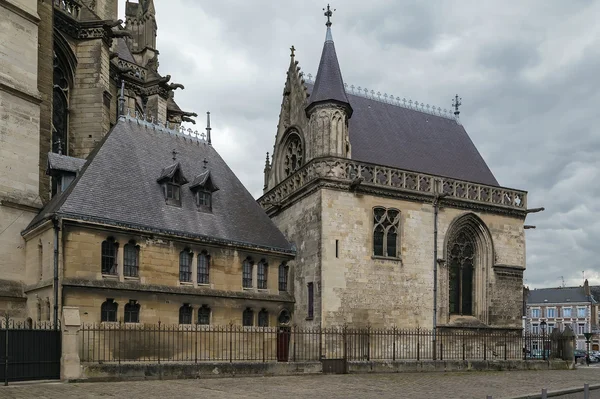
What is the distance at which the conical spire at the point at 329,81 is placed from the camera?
2739cm

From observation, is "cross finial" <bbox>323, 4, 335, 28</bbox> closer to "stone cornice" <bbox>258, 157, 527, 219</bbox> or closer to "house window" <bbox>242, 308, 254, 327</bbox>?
"stone cornice" <bbox>258, 157, 527, 219</bbox>

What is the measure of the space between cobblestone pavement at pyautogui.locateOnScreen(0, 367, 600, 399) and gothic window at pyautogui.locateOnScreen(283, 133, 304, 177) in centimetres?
1201

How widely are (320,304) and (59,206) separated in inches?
412

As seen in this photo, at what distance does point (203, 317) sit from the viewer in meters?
23.3

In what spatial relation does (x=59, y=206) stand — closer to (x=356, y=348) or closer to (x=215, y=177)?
(x=215, y=177)

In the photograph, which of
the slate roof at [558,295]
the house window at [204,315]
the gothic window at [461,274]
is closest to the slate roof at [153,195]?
the house window at [204,315]

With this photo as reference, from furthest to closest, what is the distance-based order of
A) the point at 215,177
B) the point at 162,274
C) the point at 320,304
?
the point at 215,177
the point at 320,304
the point at 162,274

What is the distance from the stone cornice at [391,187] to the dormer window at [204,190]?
13.9ft

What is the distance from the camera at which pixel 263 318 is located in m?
25.5

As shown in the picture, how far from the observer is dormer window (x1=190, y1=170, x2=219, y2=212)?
25.0 metres

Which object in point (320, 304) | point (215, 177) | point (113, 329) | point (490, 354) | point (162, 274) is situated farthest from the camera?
point (490, 354)

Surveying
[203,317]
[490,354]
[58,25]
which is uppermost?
[58,25]

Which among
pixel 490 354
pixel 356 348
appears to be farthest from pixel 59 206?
pixel 490 354

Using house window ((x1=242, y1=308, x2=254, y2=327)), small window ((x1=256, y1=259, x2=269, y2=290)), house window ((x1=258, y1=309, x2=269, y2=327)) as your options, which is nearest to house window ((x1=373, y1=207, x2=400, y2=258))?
small window ((x1=256, y1=259, x2=269, y2=290))
